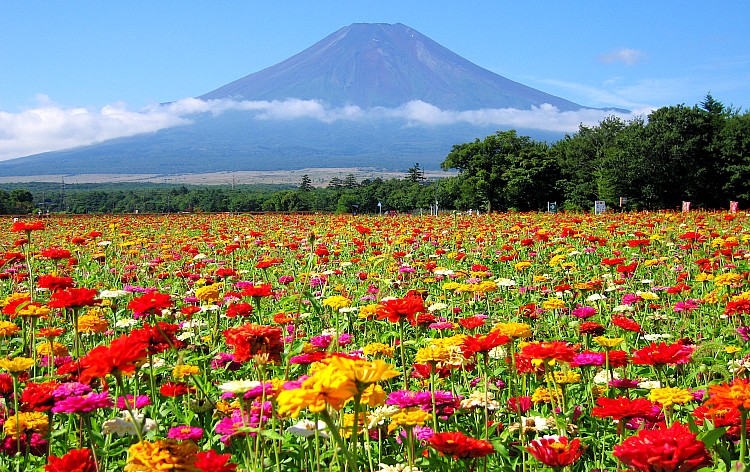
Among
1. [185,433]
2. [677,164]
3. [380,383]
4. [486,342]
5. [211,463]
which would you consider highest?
[677,164]

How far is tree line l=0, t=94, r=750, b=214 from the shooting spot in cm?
3559

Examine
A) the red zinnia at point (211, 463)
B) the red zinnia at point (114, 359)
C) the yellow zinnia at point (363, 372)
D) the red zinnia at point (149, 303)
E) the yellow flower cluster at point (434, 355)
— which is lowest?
the red zinnia at point (211, 463)

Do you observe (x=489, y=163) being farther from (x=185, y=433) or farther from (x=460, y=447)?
(x=460, y=447)

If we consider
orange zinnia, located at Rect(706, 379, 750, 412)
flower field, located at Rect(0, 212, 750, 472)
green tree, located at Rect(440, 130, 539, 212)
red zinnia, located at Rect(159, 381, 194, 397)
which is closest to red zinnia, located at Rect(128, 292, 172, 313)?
flower field, located at Rect(0, 212, 750, 472)

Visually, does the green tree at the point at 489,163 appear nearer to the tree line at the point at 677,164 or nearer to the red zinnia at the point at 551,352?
the tree line at the point at 677,164

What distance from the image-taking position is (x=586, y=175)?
49.8 m

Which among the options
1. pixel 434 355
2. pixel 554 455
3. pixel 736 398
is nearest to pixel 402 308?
pixel 434 355

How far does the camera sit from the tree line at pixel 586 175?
35594mm

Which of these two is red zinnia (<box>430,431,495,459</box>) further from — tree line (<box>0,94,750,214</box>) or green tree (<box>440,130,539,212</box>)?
green tree (<box>440,130,539,212</box>)

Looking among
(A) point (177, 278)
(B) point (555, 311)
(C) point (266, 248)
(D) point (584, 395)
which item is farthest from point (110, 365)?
(C) point (266, 248)

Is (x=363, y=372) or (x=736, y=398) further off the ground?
(x=363, y=372)

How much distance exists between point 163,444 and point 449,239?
26.8ft

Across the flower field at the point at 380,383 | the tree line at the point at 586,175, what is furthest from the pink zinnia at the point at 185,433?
the tree line at the point at 586,175

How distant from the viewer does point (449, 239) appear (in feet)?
30.4
